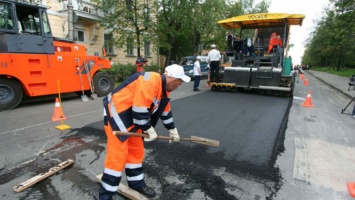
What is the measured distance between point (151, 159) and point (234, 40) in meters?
8.12

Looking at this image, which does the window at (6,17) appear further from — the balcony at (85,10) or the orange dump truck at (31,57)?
the balcony at (85,10)

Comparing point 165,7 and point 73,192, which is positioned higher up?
point 165,7

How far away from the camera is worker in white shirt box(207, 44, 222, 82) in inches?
381

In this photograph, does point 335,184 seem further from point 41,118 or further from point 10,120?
point 10,120

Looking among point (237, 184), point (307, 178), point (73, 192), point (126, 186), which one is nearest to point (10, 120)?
point (73, 192)

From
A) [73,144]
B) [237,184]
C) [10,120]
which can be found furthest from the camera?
[10,120]

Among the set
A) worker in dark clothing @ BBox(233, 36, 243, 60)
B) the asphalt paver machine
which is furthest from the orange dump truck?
worker in dark clothing @ BBox(233, 36, 243, 60)

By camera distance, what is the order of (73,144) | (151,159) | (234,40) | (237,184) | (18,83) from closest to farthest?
(237,184), (151,159), (73,144), (18,83), (234,40)

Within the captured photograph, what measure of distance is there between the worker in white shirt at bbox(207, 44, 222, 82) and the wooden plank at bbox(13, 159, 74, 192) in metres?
7.60

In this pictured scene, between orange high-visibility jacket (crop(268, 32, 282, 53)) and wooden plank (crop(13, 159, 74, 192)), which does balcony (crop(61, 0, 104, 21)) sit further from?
wooden plank (crop(13, 159, 74, 192))

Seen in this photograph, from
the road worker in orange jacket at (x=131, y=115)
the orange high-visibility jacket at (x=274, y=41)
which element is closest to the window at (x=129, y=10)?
the orange high-visibility jacket at (x=274, y=41)

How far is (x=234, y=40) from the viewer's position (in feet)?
33.4

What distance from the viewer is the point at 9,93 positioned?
21.4ft

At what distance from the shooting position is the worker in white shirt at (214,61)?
31.7 feet
